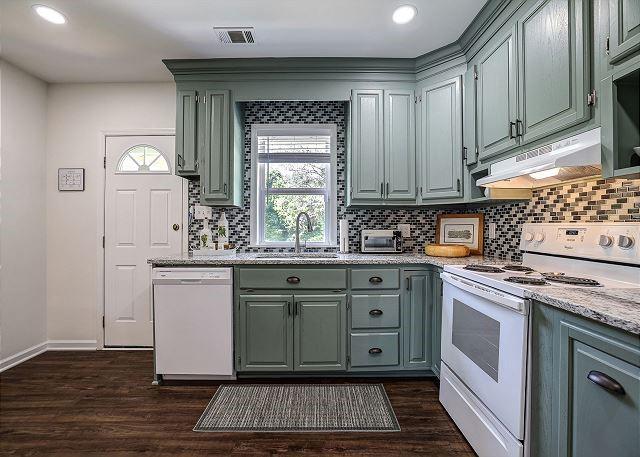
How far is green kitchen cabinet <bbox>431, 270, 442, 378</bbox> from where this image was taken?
7.61 ft

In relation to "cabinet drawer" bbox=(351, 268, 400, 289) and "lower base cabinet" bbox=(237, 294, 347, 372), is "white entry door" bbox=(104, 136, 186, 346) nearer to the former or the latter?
"lower base cabinet" bbox=(237, 294, 347, 372)

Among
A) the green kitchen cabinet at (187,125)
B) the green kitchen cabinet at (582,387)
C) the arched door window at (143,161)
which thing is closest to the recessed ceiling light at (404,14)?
the green kitchen cabinet at (187,125)

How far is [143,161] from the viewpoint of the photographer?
10.1ft

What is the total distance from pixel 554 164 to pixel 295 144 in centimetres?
217

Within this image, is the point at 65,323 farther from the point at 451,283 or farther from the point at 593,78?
the point at 593,78

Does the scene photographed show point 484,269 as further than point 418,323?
No

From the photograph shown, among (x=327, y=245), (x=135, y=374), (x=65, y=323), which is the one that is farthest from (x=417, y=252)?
(x=65, y=323)

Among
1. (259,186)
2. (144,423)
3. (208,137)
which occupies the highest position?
(208,137)

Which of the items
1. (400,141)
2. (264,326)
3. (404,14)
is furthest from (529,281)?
(404,14)

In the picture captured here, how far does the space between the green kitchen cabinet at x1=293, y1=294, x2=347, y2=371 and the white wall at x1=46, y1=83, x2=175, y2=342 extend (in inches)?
86.4

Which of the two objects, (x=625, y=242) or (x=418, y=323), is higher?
(x=625, y=242)

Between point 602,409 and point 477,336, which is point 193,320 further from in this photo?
point 602,409

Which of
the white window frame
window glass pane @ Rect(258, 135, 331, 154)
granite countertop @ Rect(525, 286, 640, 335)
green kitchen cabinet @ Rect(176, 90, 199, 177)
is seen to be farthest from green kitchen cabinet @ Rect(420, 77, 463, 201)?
green kitchen cabinet @ Rect(176, 90, 199, 177)

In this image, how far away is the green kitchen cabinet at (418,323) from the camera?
2383mm
